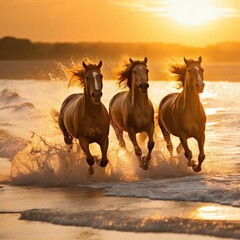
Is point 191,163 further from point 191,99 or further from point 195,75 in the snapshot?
point 195,75

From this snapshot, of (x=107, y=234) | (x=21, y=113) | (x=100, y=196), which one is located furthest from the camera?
(x=21, y=113)

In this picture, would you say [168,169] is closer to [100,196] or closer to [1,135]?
[100,196]

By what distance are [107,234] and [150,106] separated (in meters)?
4.80

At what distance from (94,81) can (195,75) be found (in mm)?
1802

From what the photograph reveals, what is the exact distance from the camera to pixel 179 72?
15.8 metres

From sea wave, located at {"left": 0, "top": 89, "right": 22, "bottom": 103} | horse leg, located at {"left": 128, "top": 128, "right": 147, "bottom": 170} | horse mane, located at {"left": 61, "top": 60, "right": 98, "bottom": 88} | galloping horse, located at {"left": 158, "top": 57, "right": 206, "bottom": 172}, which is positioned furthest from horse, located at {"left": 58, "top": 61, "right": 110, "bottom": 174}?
sea wave, located at {"left": 0, "top": 89, "right": 22, "bottom": 103}

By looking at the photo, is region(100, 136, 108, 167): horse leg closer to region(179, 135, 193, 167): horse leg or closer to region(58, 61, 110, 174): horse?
region(58, 61, 110, 174): horse

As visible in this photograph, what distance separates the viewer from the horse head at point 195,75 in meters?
14.2

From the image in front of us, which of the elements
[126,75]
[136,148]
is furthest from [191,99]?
[126,75]

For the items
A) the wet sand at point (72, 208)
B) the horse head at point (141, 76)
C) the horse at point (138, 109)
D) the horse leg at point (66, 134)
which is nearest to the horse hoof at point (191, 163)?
the horse at point (138, 109)

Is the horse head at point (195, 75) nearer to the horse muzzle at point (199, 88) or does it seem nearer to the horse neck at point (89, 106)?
the horse muzzle at point (199, 88)

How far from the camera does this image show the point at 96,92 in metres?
13.6

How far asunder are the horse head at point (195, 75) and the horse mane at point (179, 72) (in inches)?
39.9

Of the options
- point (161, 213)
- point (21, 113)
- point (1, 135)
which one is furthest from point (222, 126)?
point (161, 213)
